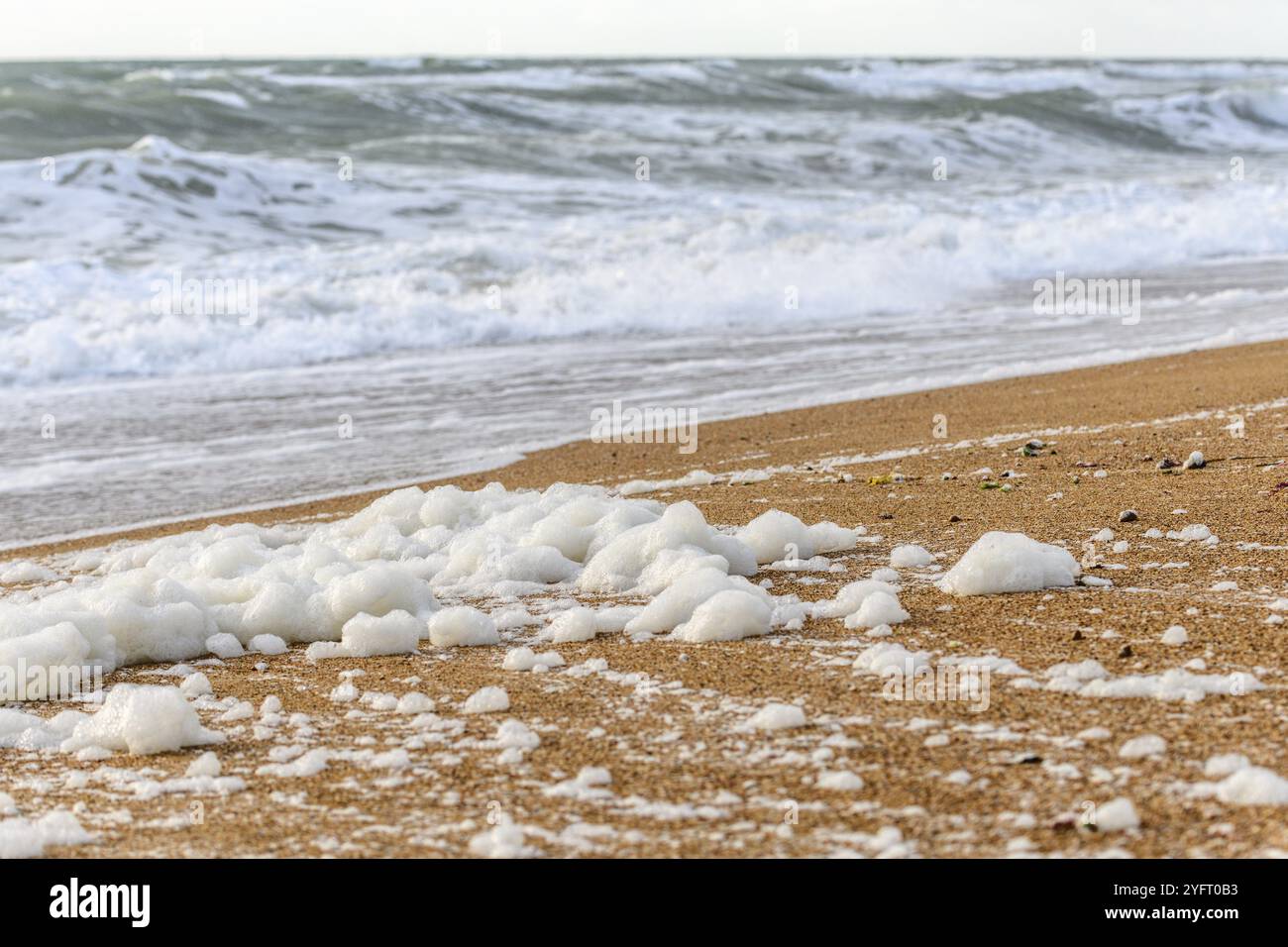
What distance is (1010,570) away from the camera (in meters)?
3.65

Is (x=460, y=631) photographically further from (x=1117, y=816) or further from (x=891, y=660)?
(x=1117, y=816)

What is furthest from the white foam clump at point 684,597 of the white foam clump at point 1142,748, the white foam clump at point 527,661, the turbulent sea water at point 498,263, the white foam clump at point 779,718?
the turbulent sea water at point 498,263

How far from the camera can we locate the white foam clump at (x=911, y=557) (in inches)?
163

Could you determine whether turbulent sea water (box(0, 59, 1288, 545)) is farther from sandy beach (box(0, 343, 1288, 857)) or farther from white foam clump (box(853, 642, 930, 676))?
white foam clump (box(853, 642, 930, 676))

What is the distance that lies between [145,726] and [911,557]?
7.31 feet

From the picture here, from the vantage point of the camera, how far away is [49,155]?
70.4 feet

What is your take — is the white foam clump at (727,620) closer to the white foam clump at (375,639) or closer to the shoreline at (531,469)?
the white foam clump at (375,639)

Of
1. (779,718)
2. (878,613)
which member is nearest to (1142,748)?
Result: (779,718)

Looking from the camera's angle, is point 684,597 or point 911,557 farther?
point 911,557

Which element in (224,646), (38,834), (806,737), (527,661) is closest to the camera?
(38,834)

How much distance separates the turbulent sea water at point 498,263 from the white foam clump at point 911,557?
3452mm

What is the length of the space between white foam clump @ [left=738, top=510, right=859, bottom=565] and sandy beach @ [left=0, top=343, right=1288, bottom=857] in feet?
0.33
